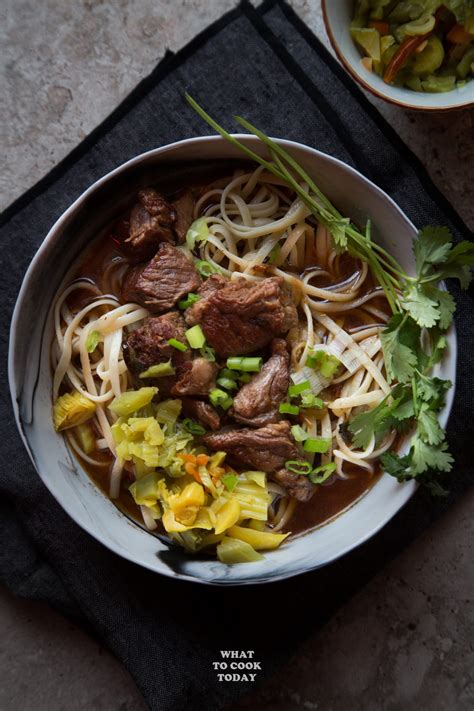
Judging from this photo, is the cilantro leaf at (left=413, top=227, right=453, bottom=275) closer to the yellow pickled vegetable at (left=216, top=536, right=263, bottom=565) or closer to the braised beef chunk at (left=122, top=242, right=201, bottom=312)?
the braised beef chunk at (left=122, top=242, right=201, bottom=312)

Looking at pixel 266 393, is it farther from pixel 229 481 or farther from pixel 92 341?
pixel 92 341

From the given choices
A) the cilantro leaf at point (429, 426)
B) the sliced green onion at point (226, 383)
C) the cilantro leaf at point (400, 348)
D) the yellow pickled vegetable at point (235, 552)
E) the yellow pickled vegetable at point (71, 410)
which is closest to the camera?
the cilantro leaf at point (429, 426)

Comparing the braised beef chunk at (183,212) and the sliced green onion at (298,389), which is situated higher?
the braised beef chunk at (183,212)

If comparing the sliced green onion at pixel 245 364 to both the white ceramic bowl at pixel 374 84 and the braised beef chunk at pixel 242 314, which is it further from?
the white ceramic bowl at pixel 374 84

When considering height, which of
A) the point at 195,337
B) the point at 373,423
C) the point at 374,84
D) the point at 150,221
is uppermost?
the point at 150,221

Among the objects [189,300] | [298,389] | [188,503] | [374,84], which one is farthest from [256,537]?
[374,84]

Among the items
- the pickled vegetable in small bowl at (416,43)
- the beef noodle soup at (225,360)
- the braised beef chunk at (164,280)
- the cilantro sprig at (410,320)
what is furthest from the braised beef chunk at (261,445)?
the pickled vegetable in small bowl at (416,43)

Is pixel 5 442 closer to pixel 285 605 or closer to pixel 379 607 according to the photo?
pixel 285 605
